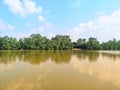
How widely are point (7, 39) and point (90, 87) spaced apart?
5381cm

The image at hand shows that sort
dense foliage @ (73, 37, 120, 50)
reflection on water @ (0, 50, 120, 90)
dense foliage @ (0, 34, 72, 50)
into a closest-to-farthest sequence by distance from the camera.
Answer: reflection on water @ (0, 50, 120, 90)
dense foliage @ (0, 34, 72, 50)
dense foliage @ (73, 37, 120, 50)

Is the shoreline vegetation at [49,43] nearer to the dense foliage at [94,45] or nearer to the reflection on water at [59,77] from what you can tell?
the dense foliage at [94,45]

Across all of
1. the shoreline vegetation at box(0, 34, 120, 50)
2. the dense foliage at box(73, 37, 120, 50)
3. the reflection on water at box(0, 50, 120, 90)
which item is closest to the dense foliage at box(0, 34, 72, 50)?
the shoreline vegetation at box(0, 34, 120, 50)

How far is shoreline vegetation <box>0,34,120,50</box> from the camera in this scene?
5700 cm

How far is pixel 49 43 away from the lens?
61750 millimetres

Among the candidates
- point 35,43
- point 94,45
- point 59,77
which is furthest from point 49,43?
point 59,77

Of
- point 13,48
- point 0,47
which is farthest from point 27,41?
point 0,47

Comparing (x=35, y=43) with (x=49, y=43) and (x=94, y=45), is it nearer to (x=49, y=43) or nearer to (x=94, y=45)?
(x=49, y=43)

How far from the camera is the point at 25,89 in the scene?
6.55m

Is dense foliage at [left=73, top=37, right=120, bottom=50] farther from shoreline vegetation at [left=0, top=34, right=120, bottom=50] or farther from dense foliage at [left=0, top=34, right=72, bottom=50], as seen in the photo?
dense foliage at [left=0, top=34, right=72, bottom=50]

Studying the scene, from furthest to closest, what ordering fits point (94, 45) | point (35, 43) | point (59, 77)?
point (94, 45), point (35, 43), point (59, 77)

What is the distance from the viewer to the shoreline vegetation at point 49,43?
57.0m

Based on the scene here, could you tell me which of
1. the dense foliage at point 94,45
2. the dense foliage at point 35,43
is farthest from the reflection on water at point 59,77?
the dense foliage at point 94,45

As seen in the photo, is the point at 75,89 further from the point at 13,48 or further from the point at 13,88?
the point at 13,48
